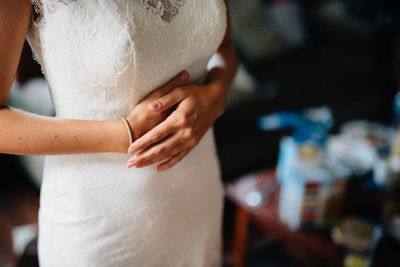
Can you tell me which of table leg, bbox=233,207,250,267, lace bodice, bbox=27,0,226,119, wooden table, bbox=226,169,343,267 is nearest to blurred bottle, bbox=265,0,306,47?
wooden table, bbox=226,169,343,267

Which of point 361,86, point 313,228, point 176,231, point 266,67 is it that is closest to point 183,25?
point 176,231

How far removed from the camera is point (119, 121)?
684 mm

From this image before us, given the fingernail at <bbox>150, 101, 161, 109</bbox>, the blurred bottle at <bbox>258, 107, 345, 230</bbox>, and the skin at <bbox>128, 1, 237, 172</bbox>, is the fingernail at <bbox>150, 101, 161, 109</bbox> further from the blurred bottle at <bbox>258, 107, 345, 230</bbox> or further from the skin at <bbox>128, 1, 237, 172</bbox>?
the blurred bottle at <bbox>258, 107, 345, 230</bbox>

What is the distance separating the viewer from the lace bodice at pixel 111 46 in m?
0.62

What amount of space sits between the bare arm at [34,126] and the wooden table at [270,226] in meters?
0.72

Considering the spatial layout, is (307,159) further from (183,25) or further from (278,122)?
(183,25)

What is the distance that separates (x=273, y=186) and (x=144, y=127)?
843mm

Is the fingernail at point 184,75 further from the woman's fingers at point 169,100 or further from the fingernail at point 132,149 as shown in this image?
the fingernail at point 132,149

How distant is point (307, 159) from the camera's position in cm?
121

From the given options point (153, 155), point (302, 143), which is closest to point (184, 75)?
point (153, 155)

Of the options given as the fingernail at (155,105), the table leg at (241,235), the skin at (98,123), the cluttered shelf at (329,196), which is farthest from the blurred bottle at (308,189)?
the fingernail at (155,105)

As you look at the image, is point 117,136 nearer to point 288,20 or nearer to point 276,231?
point 276,231

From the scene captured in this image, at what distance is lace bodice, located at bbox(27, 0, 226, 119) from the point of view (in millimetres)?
621

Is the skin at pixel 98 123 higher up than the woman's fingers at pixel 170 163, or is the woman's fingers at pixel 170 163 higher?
the skin at pixel 98 123
